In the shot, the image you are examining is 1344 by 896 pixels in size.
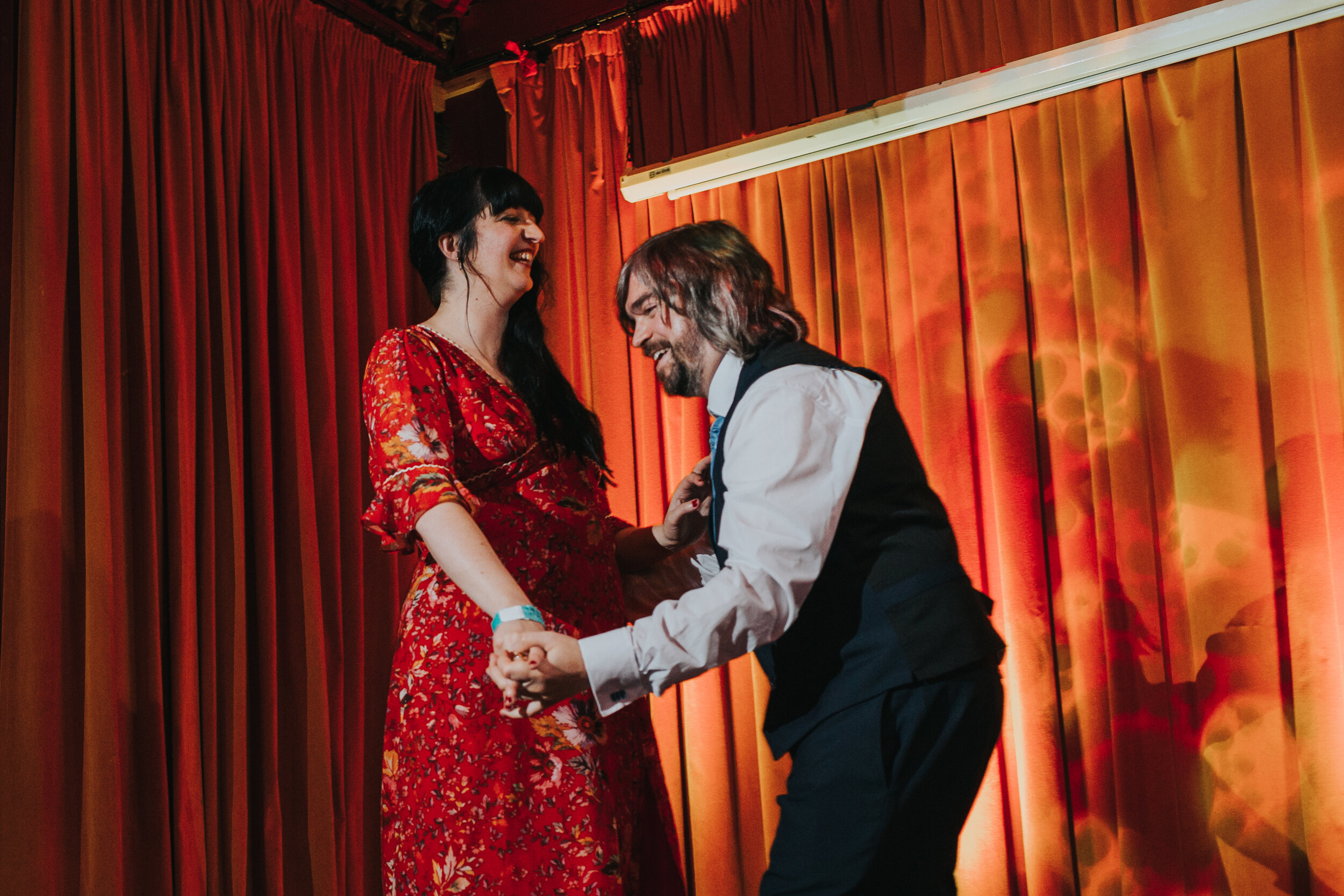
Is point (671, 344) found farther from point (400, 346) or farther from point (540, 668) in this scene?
point (540, 668)

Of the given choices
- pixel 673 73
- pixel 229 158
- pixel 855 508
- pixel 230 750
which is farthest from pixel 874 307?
pixel 230 750

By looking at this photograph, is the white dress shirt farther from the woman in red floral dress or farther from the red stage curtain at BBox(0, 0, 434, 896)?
the red stage curtain at BBox(0, 0, 434, 896)

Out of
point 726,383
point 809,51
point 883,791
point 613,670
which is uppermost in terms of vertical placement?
point 809,51

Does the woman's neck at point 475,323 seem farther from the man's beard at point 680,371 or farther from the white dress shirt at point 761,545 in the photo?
the white dress shirt at point 761,545

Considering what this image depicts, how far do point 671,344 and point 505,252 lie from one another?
46cm

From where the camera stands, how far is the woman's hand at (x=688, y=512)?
6.15 feet

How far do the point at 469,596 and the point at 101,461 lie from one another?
132 cm

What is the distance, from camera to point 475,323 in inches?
74.0

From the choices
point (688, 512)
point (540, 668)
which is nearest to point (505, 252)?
point (688, 512)

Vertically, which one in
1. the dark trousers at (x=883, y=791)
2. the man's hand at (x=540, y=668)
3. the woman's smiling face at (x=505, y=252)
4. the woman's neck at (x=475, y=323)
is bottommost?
the dark trousers at (x=883, y=791)

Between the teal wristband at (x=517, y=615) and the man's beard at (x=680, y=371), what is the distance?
45 centimetres

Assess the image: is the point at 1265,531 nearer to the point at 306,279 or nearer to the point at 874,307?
the point at 874,307

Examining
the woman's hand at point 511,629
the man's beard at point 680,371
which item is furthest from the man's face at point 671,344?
the woman's hand at point 511,629

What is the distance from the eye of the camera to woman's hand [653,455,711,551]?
187 centimetres
